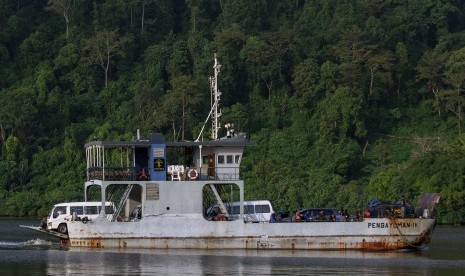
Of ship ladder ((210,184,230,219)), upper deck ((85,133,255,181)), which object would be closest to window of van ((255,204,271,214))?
upper deck ((85,133,255,181))

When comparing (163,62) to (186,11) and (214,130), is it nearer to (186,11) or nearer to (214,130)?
(186,11)

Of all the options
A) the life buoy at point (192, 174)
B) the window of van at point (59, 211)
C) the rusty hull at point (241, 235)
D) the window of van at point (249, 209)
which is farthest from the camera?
the window of van at point (59, 211)

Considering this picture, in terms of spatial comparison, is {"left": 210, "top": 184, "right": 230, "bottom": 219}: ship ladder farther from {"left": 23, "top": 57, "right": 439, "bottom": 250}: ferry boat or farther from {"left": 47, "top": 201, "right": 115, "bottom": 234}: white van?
{"left": 47, "top": 201, "right": 115, "bottom": 234}: white van

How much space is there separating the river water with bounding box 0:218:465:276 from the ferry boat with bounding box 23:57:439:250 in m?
0.61

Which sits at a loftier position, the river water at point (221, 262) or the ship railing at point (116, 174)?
the ship railing at point (116, 174)

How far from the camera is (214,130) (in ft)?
198

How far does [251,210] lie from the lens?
2360 inches

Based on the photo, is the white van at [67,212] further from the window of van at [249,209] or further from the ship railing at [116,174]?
the window of van at [249,209]

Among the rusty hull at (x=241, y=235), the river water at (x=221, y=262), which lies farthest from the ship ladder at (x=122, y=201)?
the river water at (x=221, y=262)

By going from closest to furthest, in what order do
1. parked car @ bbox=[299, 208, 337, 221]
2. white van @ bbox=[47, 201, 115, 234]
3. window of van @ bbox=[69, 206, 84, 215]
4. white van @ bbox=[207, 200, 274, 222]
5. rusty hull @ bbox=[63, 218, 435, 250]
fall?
1. rusty hull @ bbox=[63, 218, 435, 250]
2. parked car @ bbox=[299, 208, 337, 221]
3. white van @ bbox=[207, 200, 274, 222]
4. white van @ bbox=[47, 201, 115, 234]
5. window of van @ bbox=[69, 206, 84, 215]

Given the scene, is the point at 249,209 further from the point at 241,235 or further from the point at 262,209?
the point at 241,235

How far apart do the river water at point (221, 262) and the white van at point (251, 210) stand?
2561 mm

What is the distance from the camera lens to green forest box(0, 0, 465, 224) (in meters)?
93.1

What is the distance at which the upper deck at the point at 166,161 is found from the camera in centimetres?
5834
